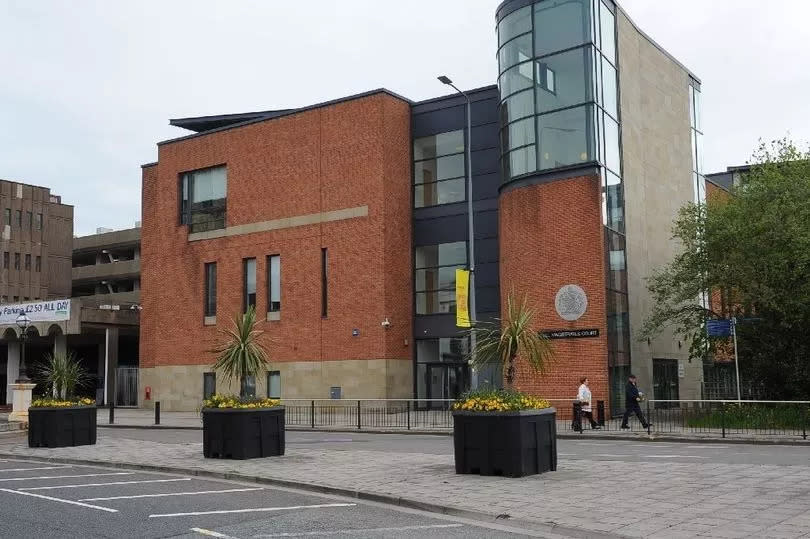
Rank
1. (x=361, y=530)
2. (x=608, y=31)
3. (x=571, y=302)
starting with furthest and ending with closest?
1. (x=608, y=31)
2. (x=571, y=302)
3. (x=361, y=530)

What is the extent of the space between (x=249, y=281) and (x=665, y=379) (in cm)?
1995

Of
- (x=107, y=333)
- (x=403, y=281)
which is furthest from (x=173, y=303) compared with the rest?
(x=403, y=281)

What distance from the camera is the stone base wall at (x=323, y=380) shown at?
123 feet

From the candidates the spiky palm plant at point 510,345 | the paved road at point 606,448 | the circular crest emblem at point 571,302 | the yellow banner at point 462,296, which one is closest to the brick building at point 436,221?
the circular crest emblem at point 571,302

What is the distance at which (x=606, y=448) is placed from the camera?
20422 millimetres

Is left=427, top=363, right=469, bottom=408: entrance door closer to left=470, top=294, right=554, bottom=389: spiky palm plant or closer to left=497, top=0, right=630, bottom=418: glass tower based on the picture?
left=497, top=0, right=630, bottom=418: glass tower

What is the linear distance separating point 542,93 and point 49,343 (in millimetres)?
47409

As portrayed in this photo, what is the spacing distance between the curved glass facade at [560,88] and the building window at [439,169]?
509cm

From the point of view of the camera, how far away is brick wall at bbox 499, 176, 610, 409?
3072 centimetres

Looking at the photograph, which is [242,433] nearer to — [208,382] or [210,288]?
[208,382]

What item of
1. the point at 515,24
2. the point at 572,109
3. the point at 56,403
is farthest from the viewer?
the point at 515,24

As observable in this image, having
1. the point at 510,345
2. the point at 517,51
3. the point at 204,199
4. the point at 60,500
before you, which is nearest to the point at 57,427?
the point at 60,500

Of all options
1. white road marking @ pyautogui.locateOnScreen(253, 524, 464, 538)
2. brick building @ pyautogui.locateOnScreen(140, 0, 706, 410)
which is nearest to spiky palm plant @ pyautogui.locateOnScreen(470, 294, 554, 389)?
white road marking @ pyautogui.locateOnScreen(253, 524, 464, 538)

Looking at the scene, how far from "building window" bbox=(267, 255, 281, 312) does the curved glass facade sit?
13137mm
